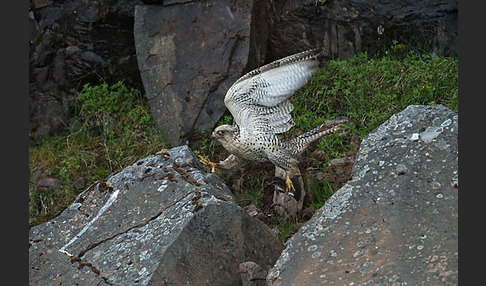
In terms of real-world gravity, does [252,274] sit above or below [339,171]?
above

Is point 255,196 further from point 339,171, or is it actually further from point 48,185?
point 48,185

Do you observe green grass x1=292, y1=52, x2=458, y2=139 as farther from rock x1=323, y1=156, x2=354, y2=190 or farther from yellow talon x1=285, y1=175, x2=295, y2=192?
yellow talon x1=285, y1=175, x2=295, y2=192

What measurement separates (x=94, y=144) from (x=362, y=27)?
3.47m

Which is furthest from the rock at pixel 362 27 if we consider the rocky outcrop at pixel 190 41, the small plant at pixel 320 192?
the small plant at pixel 320 192

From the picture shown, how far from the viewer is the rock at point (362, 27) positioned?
7363mm

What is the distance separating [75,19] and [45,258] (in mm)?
3894

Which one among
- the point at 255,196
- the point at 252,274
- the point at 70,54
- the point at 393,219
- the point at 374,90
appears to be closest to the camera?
the point at 393,219

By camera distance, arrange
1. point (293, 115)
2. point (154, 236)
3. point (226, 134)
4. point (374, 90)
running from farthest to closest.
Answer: point (293, 115) < point (374, 90) < point (226, 134) < point (154, 236)

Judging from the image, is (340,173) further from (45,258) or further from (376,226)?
(45,258)

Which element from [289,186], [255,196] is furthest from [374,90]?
[255,196]

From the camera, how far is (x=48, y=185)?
718cm

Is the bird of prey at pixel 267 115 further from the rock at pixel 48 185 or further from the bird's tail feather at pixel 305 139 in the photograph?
the rock at pixel 48 185

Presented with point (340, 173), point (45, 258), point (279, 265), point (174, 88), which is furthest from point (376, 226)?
point (174, 88)

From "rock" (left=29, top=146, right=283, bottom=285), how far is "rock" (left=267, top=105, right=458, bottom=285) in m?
0.58
